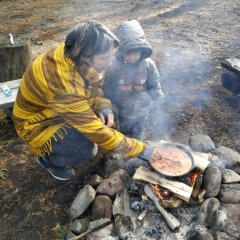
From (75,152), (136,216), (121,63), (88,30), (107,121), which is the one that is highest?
(88,30)

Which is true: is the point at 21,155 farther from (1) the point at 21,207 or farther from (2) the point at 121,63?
(2) the point at 121,63

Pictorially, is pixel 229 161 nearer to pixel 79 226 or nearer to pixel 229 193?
pixel 229 193

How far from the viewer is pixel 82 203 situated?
2.89 meters

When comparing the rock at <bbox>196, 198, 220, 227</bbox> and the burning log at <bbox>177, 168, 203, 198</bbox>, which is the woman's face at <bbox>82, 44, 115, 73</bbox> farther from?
the rock at <bbox>196, 198, 220, 227</bbox>

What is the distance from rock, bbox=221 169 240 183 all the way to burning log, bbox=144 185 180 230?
70cm

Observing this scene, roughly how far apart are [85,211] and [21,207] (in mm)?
789

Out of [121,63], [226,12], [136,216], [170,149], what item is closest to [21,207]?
[136,216]

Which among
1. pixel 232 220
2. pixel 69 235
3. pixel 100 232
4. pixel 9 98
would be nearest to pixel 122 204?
pixel 100 232

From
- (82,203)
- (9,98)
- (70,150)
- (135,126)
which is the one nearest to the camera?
(82,203)

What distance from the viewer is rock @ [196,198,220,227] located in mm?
2572

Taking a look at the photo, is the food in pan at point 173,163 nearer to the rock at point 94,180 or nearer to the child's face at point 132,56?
the rock at point 94,180

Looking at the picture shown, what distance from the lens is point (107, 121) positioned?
3.15m

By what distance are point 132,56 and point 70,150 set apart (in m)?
1.31

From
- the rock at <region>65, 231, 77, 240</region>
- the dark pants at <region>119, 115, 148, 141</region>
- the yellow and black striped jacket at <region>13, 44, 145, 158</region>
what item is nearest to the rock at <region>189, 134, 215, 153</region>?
the dark pants at <region>119, 115, 148, 141</region>
